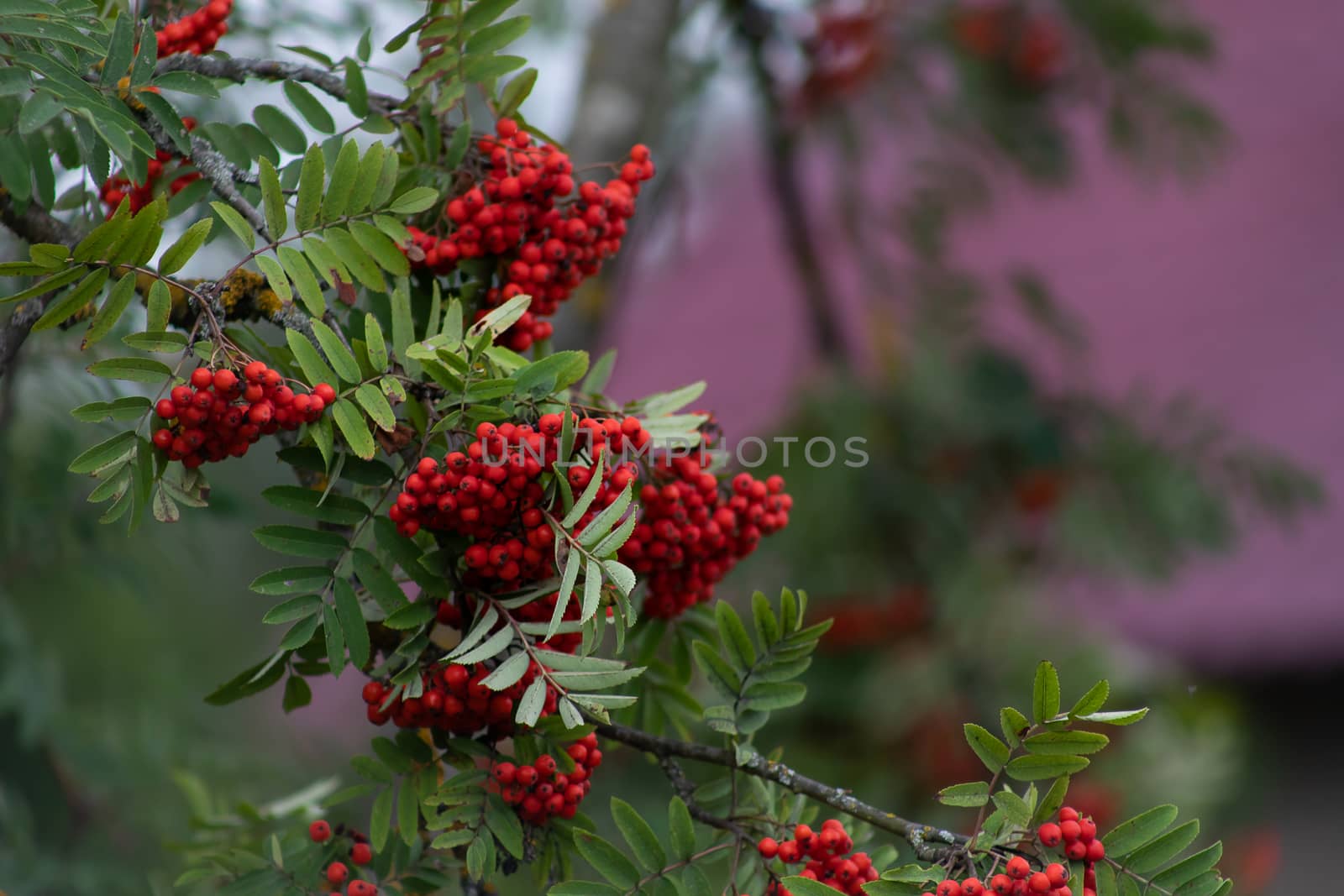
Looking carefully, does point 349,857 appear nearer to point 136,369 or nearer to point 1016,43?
point 136,369

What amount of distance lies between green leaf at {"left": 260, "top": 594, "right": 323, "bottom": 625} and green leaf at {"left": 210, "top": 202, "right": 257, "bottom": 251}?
1.01 feet

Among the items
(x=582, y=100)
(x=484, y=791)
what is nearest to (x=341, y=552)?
(x=484, y=791)

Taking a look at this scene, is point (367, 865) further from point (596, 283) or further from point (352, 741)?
point (352, 741)

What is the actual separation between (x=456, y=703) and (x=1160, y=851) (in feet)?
1.93

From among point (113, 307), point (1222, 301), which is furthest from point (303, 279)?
point (1222, 301)

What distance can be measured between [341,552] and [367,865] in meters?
0.33

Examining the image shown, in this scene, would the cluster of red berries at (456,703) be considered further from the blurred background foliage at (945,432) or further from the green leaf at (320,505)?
the blurred background foliage at (945,432)

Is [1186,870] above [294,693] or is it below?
above

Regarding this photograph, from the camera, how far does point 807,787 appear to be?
99 centimetres

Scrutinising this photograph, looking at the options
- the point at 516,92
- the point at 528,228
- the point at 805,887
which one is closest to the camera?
the point at 805,887

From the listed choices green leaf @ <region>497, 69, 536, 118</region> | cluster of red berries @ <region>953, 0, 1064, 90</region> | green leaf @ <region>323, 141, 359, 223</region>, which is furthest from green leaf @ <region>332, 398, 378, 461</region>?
cluster of red berries @ <region>953, 0, 1064, 90</region>

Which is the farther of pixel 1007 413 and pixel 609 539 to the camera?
pixel 1007 413

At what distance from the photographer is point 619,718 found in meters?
1.20

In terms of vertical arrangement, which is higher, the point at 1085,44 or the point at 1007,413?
the point at 1085,44
